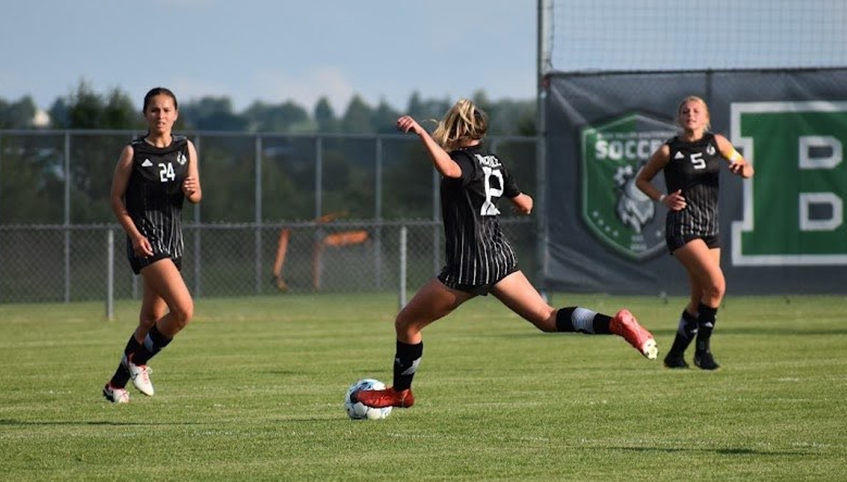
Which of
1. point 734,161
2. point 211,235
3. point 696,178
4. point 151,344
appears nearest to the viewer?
point 151,344

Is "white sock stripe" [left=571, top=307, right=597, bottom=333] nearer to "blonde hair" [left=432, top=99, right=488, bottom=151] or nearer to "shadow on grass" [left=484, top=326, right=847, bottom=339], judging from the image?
"blonde hair" [left=432, top=99, right=488, bottom=151]

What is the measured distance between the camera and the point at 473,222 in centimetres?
959

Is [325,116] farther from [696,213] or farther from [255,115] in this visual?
[696,213]

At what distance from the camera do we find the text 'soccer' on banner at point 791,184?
70.8 ft

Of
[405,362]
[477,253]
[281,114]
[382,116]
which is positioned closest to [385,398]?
[405,362]

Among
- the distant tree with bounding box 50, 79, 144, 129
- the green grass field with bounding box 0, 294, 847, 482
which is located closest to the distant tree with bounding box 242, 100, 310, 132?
the distant tree with bounding box 50, 79, 144, 129

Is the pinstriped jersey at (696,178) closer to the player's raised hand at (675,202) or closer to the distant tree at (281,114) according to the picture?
the player's raised hand at (675,202)

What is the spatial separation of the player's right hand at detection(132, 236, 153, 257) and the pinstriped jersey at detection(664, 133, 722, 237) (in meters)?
4.98

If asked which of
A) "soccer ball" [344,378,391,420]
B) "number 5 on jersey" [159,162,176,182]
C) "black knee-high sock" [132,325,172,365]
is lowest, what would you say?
"soccer ball" [344,378,391,420]

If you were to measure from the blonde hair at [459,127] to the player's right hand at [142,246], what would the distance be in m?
2.37

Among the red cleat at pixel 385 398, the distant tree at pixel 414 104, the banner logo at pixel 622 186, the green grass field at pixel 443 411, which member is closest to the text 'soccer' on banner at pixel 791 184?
the banner logo at pixel 622 186

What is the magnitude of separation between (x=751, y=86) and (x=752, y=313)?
3592 millimetres

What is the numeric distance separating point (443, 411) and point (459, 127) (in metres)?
2.07

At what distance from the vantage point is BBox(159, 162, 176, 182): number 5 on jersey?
10.9 metres
